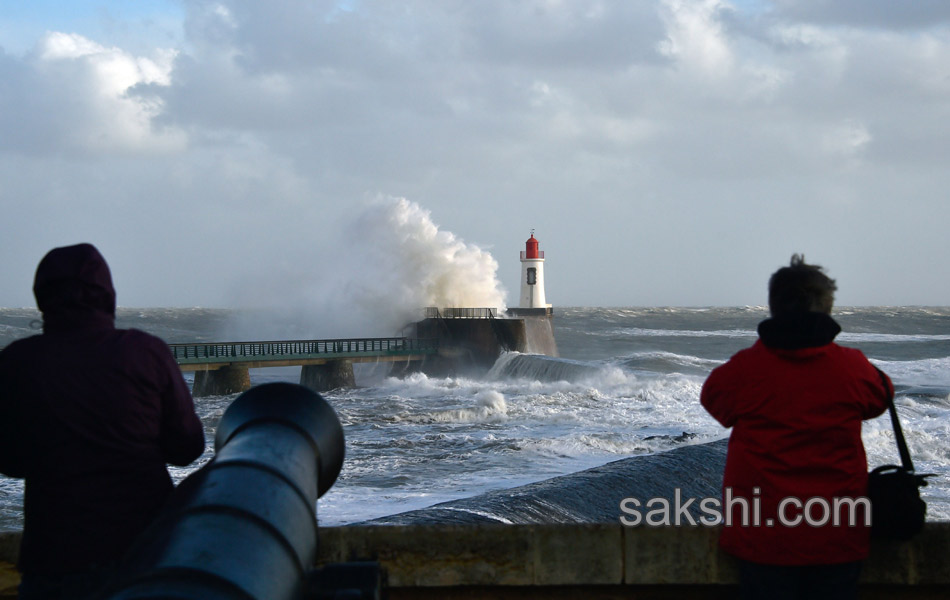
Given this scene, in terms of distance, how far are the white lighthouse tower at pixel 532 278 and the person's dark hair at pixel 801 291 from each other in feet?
115

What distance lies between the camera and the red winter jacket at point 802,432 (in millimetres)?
2318

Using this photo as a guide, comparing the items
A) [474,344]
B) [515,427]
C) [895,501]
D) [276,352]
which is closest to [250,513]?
[895,501]

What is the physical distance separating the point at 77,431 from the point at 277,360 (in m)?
28.1

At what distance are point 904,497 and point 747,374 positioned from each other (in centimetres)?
62

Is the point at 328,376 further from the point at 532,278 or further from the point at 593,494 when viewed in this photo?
the point at 593,494

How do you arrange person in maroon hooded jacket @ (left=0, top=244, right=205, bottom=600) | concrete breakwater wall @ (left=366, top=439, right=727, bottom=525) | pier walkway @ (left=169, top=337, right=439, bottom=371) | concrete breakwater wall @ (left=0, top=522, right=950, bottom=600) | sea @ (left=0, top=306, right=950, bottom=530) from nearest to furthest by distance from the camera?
person in maroon hooded jacket @ (left=0, top=244, right=205, bottom=600) < concrete breakwater wall @ (left=0, top=522, right=950, bottom=600) < concrete breakwater wall @ (left=366, top=439, right=727, bottom=525) < sea @ (left=0, top=306, right=950, bottom=530) < pier walkway @ (left=169, top=337, right=439, bottom=371)

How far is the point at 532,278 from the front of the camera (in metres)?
37.7

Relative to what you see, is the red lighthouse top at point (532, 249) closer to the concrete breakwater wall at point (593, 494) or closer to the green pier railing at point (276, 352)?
the green pier railing at point (276, 352)

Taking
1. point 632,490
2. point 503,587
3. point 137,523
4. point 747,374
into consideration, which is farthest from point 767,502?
point 632,490

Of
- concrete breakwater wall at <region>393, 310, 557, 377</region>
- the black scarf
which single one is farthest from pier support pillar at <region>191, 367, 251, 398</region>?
the black scarf

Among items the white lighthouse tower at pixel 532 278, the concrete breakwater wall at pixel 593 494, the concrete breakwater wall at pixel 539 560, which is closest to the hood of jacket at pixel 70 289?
the concrete breakwater wall at pixel 539 560

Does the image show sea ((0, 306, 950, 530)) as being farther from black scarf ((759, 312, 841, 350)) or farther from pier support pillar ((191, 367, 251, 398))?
black scarf ((759, 312, 841, 350))

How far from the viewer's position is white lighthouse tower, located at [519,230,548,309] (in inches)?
1484

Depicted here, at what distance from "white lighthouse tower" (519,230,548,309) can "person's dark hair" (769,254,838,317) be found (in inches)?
1384
